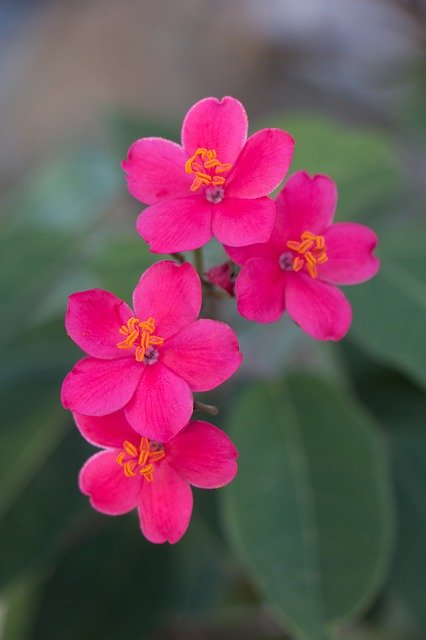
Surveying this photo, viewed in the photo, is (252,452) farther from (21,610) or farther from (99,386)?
(21,610)

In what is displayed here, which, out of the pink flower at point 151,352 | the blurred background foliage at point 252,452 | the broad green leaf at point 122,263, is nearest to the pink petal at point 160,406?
the pink flower at point 151,352

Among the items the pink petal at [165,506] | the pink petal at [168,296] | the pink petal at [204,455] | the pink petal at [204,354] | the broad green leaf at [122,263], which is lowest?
the broad green leaf at [122,263]

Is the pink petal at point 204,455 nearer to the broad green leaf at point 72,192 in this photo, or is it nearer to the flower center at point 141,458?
the flower center at point 141,458

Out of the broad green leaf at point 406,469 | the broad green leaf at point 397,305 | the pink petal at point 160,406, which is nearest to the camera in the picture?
the pink petal at point 160,406

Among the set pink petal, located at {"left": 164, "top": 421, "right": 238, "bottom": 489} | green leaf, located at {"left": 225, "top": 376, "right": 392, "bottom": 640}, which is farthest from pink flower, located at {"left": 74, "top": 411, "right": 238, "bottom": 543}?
green leaf, located at {"left": 225, "top": 376, "right": 392, "bottom": 640}

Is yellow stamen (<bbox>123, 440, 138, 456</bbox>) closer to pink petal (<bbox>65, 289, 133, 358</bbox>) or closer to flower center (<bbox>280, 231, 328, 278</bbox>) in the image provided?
pink petal (<bbox>65, 289, 133, 358</bbox>)
